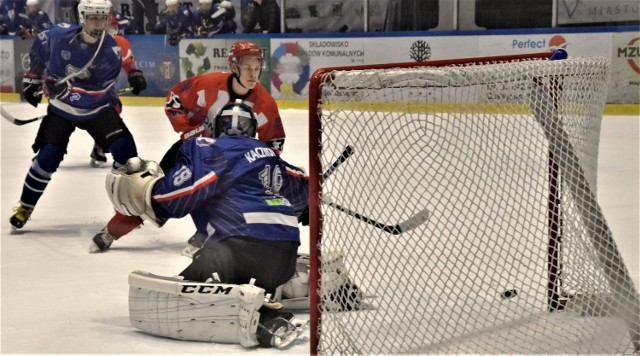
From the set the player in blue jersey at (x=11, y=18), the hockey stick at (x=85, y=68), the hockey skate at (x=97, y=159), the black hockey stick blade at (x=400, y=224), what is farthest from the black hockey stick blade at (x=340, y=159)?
the player in blue jersey at (x=11, y=18)

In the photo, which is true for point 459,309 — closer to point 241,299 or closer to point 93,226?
point 241,299

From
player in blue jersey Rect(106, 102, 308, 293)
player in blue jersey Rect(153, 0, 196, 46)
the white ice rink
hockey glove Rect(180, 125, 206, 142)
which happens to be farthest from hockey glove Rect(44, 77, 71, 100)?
player in blue jersey Rect(153, 0, 196, 46)

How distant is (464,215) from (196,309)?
2.72ft

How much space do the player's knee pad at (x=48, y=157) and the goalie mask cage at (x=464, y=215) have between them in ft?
6.74

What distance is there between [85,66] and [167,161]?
0.94 m

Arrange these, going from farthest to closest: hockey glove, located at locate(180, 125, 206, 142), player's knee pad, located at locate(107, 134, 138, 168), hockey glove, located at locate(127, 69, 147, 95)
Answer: hockey glove, located at locate(127, 69, 147, 95), player's knee pad, located at locate(107, 134, 138, 168), hockey glove, located at locate(180, 125, 206, 142)

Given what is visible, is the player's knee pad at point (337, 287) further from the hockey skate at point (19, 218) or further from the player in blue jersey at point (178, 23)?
the player in blue jersey at point (178, 23)

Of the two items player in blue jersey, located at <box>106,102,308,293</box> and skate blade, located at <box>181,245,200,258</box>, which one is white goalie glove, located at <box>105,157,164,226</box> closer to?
player in blue jersey, located at <box>106,102,308,293</box>

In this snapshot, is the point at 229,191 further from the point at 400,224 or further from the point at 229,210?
the point at 400,224

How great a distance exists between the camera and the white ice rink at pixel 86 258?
3.06 metres

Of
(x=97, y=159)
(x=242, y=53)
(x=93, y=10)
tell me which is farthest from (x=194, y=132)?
(x=97, y=159)

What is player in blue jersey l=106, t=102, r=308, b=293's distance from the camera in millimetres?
3084

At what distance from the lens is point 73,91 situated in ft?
16.3

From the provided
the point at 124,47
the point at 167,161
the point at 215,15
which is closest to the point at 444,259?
the point at 167,161
